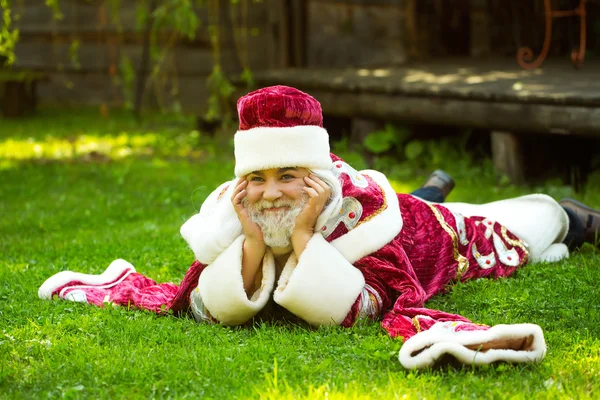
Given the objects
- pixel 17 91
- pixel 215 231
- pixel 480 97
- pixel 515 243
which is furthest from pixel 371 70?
pixel 215 231

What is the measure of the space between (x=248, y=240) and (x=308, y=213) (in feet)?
0.87

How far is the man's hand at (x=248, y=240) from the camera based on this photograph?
3582 millimetres

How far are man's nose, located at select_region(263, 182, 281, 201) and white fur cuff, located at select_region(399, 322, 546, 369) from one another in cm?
80

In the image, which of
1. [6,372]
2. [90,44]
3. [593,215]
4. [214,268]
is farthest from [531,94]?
[90,44]

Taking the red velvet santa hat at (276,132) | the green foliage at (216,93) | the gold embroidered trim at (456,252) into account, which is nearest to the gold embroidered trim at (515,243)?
the gold embroidered trim at (456,252)

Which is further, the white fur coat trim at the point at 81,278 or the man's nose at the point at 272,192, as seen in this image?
the white fur coat trim at the point at 81,278

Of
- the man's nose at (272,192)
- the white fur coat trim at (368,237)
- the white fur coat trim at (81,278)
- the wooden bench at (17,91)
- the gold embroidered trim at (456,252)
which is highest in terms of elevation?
the man's nose at (272,192)

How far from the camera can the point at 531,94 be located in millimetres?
6438

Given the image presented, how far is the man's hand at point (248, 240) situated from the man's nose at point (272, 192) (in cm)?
12

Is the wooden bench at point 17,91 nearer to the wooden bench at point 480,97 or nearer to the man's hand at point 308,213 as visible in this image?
the wooden bench at point 480,97

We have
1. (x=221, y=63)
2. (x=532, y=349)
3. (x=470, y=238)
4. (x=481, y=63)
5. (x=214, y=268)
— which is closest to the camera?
(x=532, y=349)

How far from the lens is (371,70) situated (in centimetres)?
919

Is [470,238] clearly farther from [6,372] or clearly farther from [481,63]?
[481,63]

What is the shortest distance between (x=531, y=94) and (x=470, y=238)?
97.2 inches
